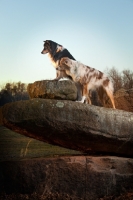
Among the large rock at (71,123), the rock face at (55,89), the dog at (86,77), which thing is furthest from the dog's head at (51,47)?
the large rock at (71,123)

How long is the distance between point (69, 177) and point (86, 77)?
2.62 meters

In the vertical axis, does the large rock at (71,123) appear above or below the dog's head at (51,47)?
below

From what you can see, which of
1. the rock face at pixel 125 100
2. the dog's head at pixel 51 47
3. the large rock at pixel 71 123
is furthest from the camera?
the rock face at pixel 125 100

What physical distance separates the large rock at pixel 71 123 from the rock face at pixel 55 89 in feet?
1.15

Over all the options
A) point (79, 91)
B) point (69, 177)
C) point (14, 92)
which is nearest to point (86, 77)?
point (79, 91)

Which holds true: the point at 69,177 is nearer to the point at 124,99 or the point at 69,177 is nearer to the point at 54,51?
the point at 124,99

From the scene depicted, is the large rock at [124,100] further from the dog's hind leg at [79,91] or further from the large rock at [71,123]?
the large rock at [71,123]

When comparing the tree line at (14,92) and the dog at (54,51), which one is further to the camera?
the dog at (54,51)

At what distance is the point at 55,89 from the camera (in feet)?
23.5

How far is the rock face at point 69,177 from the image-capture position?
22.0ft

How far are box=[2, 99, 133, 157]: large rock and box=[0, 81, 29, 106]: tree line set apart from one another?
1.85 metres

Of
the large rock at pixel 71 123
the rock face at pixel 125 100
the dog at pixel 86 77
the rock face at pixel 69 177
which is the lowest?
the rock face at pixel 69 177

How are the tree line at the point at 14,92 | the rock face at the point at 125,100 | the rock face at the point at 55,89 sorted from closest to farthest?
the rock face at the point at 55,89 < the tree line at the point at 14,92 < the rock face at the point at 125,100

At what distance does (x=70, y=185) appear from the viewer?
671cm
